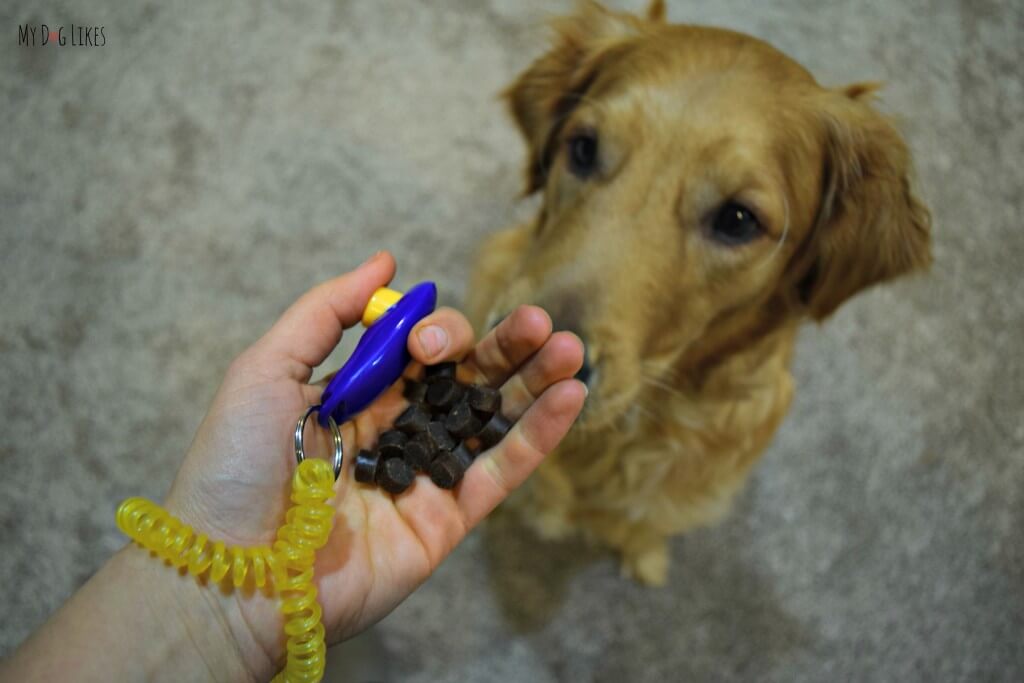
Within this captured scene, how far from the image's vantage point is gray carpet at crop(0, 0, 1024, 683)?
7.13 ft

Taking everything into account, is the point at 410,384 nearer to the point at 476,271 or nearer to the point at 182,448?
the point at 476,271

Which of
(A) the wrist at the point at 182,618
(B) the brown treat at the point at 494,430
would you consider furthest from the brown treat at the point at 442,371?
(A) the wrist at the point at 182,618

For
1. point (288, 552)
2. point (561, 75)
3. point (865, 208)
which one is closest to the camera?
point (288, 552)

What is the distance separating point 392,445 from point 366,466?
0.06 m

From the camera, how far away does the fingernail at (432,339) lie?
4.24 ft

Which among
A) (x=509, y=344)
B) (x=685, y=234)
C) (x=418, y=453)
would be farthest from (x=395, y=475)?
(x=685, y=234)

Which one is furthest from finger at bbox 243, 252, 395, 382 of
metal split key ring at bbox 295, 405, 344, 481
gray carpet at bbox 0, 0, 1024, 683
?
gray carpet at bbox 0, 0, 1024, 683

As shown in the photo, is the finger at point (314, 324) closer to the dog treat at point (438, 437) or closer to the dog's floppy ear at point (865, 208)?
the dog treat at point (438, 437)

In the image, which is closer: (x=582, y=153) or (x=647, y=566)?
(x=582, y=153)

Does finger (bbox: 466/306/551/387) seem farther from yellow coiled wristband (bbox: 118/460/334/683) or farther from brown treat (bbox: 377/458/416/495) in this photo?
yellow coiled wristband (bbox: 118/460/334/683)

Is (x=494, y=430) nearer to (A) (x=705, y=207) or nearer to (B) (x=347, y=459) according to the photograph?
(B) (x=347, y=459)

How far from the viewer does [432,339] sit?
130 cm

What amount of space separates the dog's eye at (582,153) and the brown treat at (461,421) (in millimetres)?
642

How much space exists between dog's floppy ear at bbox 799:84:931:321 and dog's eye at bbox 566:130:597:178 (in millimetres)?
525
